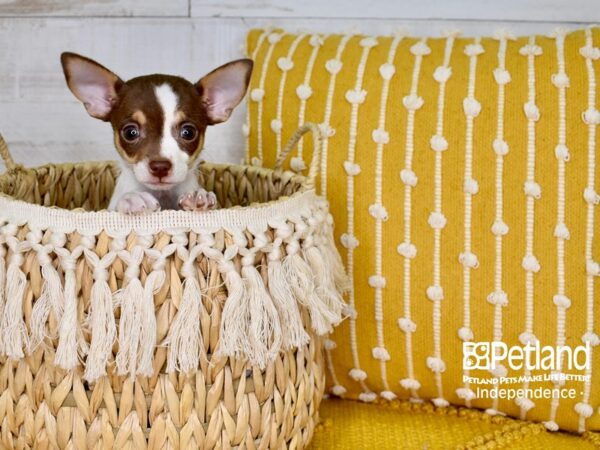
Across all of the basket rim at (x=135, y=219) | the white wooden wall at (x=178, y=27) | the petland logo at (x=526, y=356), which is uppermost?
the white wooden wall at (x=178, y=27)

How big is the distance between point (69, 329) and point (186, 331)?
13 cm

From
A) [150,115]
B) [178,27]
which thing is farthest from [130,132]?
[178,27]

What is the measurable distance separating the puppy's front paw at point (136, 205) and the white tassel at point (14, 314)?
0.13 metres

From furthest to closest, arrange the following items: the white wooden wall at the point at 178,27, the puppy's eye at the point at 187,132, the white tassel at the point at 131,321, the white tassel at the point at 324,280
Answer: the white wooden wall at the point at 178,27 → the puppy's eye at the point at 187,132 → the white tassel at the point at 324,280 → the white tassel at the point at 131,321

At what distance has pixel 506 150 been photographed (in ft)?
3.33

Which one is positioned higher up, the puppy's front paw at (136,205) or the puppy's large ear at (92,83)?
the puppy's large ear at (92,83)

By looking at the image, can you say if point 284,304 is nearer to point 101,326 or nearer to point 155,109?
point 101,326

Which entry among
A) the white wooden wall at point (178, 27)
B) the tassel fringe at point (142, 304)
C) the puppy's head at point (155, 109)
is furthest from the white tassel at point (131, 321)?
the white wooden wall at point (178, 27)

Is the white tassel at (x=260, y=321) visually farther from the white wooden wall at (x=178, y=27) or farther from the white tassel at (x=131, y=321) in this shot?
the white wooden wall at (x=178, y=27)

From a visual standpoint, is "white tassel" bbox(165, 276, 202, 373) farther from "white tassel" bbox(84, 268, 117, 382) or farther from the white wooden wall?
the white wooden wall

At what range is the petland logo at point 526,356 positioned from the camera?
103 centimetres

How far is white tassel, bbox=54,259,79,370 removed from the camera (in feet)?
2.54

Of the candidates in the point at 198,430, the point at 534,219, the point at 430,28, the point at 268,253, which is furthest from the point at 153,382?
the point at 430,28

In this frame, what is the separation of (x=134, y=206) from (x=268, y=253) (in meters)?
0.16
